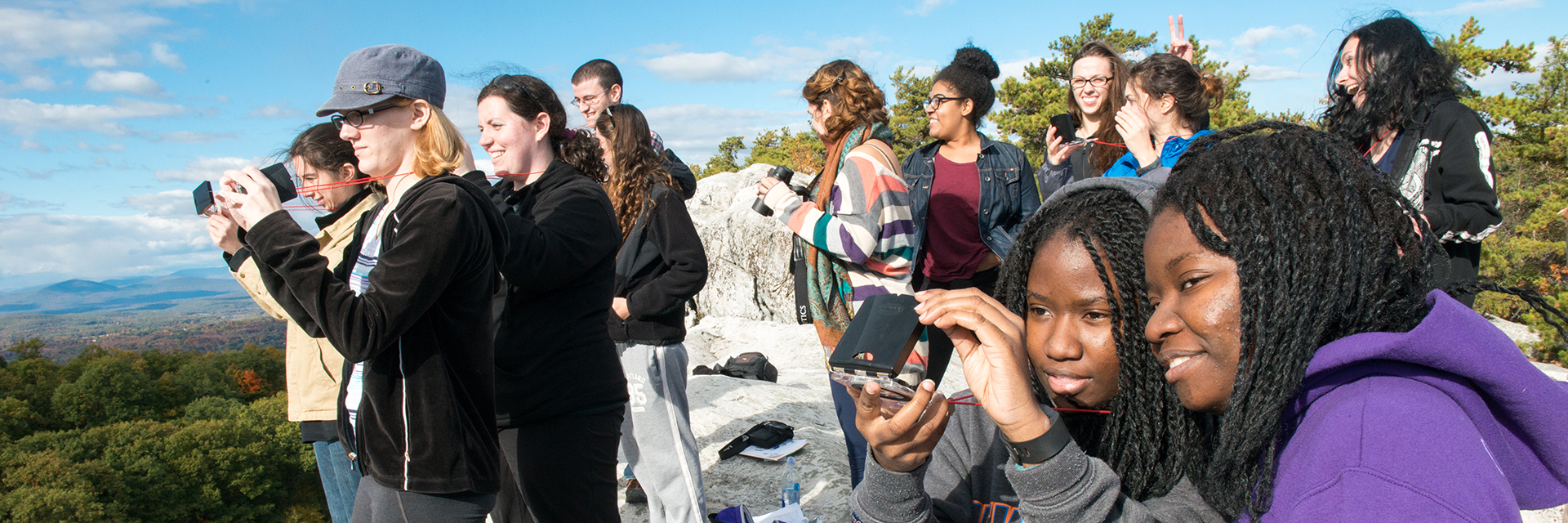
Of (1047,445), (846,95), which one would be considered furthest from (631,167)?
(1047,445)

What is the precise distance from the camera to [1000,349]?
149 cm

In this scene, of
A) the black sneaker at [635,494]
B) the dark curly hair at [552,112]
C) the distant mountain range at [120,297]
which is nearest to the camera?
the dark curly hair at [552,112]

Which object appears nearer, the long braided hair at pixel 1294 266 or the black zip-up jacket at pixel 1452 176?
the long braided hair at pixel 1294 266

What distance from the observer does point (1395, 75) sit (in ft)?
9.73

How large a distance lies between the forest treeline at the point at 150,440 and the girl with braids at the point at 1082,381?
18.9 m

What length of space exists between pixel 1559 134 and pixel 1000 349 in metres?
20.3

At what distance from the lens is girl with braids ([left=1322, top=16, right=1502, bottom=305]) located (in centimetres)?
285

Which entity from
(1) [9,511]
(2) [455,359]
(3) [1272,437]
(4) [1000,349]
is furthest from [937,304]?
(1) [9,511]

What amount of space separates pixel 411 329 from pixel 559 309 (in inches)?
24.3

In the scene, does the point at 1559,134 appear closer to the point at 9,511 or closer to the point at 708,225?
the point at 708,225

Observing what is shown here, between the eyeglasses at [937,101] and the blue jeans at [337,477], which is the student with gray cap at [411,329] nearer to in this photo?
the blue jeans at [337,477]

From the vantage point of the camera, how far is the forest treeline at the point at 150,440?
51.7 feet

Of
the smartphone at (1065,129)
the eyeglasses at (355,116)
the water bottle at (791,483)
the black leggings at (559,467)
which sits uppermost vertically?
the eyeglasses at (355,116)

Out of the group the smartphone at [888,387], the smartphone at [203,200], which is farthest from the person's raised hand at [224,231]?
the smartphone at [888,387]
